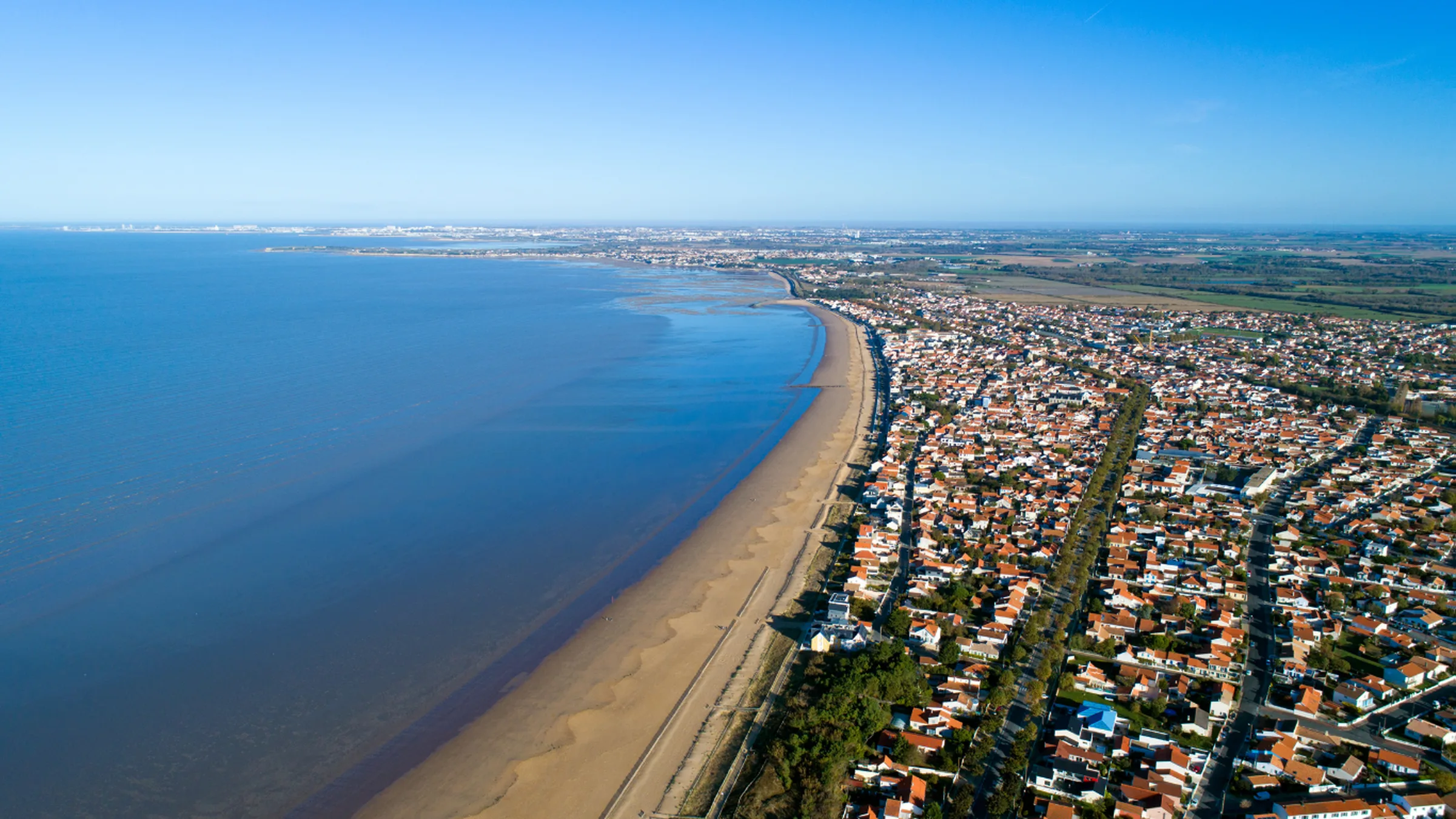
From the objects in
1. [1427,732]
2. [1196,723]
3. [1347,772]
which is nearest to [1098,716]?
[1196,723]

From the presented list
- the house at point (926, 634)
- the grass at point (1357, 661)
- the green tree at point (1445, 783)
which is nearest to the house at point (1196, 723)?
the green tree at point (1445, 783)

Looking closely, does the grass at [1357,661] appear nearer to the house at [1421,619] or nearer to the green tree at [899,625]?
the house at [1421,619]

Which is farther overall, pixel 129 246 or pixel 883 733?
pixel 129 246

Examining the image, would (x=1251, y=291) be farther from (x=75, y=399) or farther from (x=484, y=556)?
(x=75, y=399)

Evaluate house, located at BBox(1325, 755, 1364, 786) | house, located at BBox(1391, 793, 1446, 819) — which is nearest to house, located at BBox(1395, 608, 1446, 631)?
house, located at BBox(1325, 755, 1364, 786)

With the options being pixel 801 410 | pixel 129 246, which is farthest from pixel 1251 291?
pixel 129 246

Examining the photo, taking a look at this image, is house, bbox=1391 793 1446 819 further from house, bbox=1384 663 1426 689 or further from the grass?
the grass
